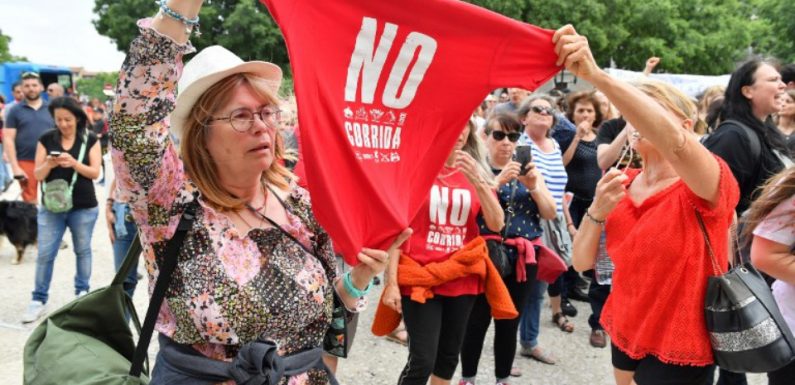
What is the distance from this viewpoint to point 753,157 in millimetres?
3643

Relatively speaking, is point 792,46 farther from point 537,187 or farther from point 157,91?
point 157,91

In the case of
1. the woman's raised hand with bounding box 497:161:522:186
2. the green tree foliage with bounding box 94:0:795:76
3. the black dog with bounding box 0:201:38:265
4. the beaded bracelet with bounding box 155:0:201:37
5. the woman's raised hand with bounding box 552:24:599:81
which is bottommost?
the black dog with bounding box 0:201:38:265

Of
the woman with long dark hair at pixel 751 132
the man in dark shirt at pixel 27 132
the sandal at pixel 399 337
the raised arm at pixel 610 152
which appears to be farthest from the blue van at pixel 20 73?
the woman with long dark hair at pixel 751 132

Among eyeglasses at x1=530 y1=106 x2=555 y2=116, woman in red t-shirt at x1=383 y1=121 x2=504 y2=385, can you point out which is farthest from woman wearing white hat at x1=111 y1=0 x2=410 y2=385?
eyeglasses at x1=530 y1=106 x2=555 y2=116

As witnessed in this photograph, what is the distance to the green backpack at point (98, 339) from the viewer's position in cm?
163

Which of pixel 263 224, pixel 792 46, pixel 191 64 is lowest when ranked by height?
pixel 263 224

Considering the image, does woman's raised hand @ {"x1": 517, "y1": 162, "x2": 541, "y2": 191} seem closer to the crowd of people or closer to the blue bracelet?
the crowd of people

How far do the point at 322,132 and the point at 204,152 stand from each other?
0.41 meters

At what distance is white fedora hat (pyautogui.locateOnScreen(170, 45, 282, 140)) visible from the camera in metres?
1.70

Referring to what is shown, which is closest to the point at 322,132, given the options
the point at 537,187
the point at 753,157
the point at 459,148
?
the point at 459,148

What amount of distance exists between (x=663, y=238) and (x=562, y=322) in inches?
129

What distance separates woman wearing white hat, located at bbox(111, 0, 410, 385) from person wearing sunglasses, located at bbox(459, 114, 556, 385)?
2.19 metres

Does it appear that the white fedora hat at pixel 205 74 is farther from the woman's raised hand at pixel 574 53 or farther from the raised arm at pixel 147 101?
the woman's raised hand at pixel 574 53

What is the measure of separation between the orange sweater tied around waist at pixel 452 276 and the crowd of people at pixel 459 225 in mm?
10
